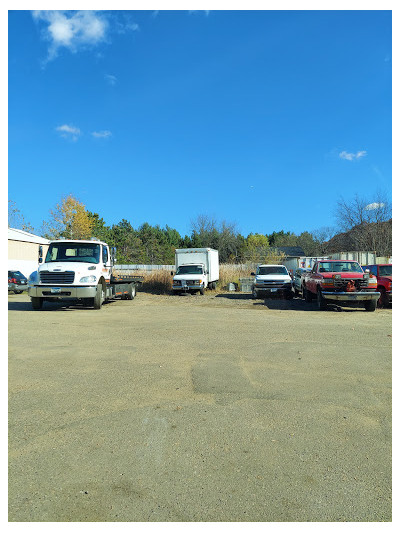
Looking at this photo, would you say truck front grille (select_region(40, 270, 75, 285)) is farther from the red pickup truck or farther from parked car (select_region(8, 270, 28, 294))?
parked car (select_region(8, 270, 28, 294))

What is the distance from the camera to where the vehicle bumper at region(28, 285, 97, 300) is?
45.5 feet

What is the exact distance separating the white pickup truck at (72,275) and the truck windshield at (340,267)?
344 inches

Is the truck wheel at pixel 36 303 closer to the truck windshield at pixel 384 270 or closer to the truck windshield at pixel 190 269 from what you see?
the truck windshield at pixel 190 269

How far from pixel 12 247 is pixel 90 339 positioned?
27452 millimetres

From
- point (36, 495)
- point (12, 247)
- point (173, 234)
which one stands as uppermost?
point (173, 234)

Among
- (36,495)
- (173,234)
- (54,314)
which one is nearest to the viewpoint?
(36,495)

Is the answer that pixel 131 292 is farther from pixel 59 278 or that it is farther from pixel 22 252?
pixel 22 252

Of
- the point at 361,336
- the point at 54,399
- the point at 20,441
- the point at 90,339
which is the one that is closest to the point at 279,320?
the point at 361,336

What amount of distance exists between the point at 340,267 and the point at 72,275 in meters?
10.2

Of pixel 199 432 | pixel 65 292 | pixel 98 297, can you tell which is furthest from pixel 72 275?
pixel 199 432

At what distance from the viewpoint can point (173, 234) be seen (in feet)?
258

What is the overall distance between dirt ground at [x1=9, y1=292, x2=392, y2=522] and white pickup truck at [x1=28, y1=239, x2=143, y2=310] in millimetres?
6506

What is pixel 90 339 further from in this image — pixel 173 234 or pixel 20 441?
pixel 173 234

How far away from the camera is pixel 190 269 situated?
23766 millimetres
